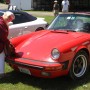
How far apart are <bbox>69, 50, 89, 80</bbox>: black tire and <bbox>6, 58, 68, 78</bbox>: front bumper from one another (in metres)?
0.27

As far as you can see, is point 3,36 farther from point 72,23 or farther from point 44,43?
point 72,23

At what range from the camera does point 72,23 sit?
24.3 feet

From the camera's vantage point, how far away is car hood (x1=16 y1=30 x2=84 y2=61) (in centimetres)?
627

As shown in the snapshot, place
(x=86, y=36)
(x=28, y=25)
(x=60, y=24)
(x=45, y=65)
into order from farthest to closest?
1. (x=28, y=25)
2. (x=60, y=24)
3. (x=86, y=36)
4. (x=45, y=65)

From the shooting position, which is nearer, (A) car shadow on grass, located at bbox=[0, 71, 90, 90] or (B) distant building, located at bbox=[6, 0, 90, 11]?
(A) car shadow on grass, located at bbox=[0, 71, 90, 90]

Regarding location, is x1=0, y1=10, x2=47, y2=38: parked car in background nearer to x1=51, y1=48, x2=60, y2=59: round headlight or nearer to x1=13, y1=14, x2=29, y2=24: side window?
x1=13, y1=14, x2=29, y2=24: side window

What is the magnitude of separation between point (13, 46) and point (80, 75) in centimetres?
159

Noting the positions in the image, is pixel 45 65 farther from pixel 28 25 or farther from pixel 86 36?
pixel 28 25

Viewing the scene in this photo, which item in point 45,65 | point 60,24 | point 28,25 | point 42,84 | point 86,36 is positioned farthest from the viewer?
point 28,25

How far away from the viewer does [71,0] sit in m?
A: 40.4

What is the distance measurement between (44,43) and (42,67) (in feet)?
2.89

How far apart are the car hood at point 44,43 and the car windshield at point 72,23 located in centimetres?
34

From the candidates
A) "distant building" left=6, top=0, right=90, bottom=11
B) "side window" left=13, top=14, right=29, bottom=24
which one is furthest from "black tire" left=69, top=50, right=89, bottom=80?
"distant building" left=6, top=0, right=90, bottom=11

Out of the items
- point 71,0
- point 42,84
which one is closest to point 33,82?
point 42,84
